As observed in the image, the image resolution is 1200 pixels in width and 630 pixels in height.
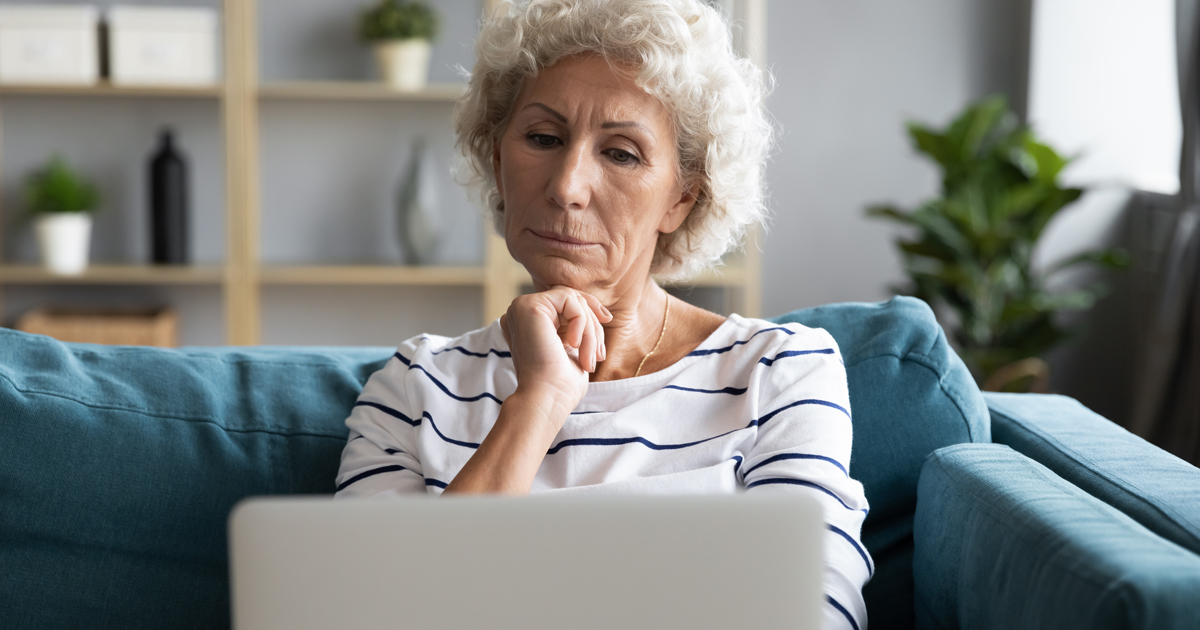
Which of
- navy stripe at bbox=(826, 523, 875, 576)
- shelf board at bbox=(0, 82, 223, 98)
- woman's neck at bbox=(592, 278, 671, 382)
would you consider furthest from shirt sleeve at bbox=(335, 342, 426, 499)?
shelf board at bbox=(0, 82, 223, 98)

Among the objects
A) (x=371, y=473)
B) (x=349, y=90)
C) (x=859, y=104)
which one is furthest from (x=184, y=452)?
(x=859, y=104)

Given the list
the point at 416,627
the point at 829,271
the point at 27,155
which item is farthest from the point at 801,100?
the point at 416,627

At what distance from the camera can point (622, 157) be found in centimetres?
132

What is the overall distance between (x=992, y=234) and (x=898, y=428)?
1.94 meters

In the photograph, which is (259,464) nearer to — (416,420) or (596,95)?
(416,420)

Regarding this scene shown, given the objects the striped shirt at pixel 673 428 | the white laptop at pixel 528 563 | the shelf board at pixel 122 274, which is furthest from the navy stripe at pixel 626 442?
the shelf board at pixel 122 274

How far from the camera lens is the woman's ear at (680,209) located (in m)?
1.43

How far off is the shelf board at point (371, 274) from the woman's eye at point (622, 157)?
220 centimetres

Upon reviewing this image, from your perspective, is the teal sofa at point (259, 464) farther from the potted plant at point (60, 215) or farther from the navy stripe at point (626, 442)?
the potted plant at point (60, 215)

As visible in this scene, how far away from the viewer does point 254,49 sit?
3361 mm

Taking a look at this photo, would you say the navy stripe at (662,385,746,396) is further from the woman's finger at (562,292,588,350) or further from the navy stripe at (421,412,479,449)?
the navy stripe at (421,412,479,449)

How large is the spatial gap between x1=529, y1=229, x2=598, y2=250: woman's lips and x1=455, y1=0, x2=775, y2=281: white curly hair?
20cm

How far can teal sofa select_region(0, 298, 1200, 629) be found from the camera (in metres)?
1.15

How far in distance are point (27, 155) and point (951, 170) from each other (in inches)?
125
